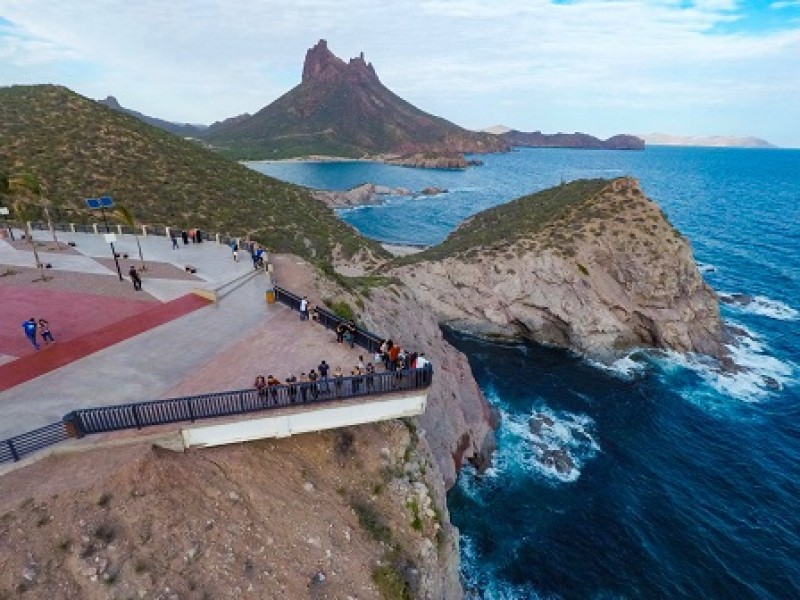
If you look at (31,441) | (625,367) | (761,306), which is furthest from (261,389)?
(761,306)

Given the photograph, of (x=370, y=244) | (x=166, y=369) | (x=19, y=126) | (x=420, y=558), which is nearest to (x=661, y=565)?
(x=420, y=558)

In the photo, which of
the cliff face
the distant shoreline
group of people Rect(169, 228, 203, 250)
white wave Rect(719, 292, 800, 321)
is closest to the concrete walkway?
the cliff face

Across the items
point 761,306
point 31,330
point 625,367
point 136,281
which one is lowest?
point 625,367

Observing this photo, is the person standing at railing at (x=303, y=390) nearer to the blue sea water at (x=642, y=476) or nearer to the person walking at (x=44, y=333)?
the person walking at (x=44, y=333)

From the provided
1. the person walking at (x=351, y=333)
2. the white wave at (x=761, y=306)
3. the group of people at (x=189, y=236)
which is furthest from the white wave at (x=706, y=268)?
the group of people at (x=189, y=236)

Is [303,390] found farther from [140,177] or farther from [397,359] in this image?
[140,177]

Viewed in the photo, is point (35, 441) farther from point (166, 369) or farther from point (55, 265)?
point (55, 265)

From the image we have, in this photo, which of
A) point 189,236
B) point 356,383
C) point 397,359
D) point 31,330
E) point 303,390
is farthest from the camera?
point 189,236
